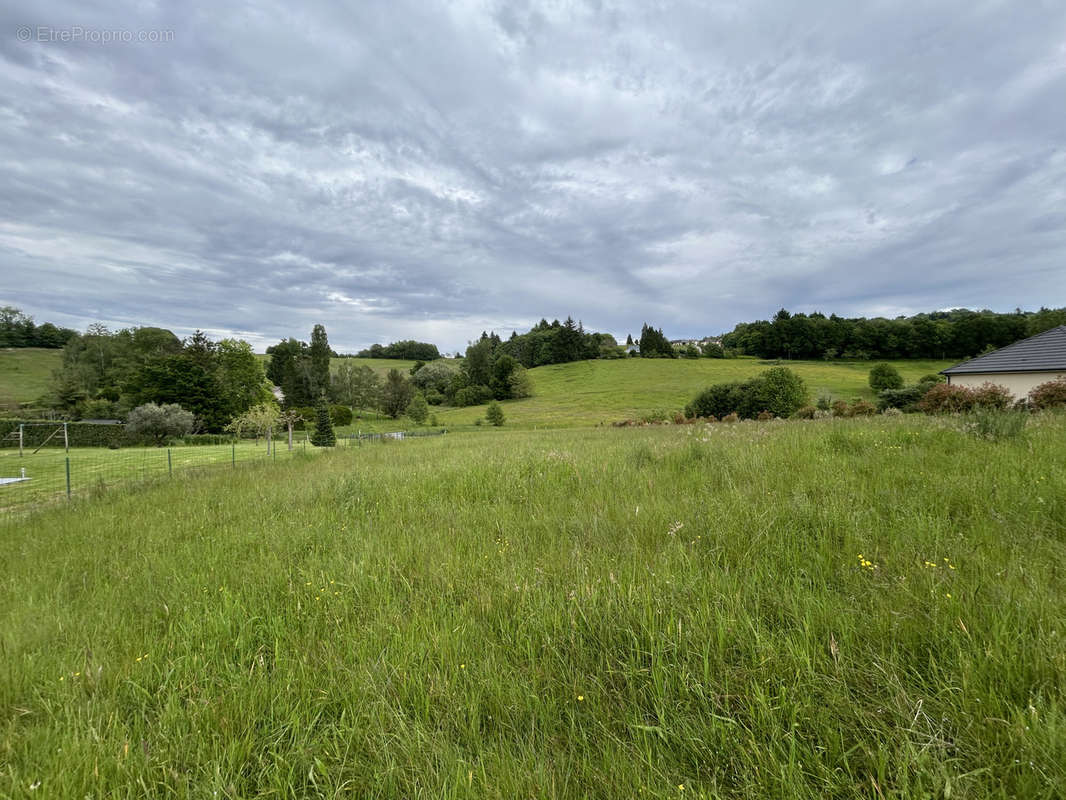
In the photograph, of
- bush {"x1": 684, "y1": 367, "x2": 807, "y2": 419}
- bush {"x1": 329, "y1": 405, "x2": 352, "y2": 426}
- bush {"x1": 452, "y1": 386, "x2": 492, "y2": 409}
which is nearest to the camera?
bush {"x1": 684, "y1": 367, "x2": 807, "y2": 419}

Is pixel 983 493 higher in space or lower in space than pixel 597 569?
higher

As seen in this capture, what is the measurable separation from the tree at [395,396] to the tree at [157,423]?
28874 millimetres

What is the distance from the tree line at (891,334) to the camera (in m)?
68.2

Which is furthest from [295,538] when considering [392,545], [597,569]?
[597,569]

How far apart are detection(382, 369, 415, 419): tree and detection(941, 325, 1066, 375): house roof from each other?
64430 mm

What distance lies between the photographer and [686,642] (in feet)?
6.12

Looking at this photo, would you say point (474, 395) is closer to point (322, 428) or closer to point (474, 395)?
Answer: point (474, 395)

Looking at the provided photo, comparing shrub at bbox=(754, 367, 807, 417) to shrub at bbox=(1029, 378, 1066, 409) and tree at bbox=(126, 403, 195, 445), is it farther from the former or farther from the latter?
tree at bbox=(126, 403, 195, 445)

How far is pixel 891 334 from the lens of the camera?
7462 cm

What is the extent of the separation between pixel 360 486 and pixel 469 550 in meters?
3.36

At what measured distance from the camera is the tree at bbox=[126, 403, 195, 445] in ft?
119

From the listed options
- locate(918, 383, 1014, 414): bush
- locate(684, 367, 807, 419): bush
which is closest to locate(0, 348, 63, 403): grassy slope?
locate(684, 367, 807, 419): bush

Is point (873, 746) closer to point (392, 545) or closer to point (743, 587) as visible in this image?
point (743, 587)

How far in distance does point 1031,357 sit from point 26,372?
124m
